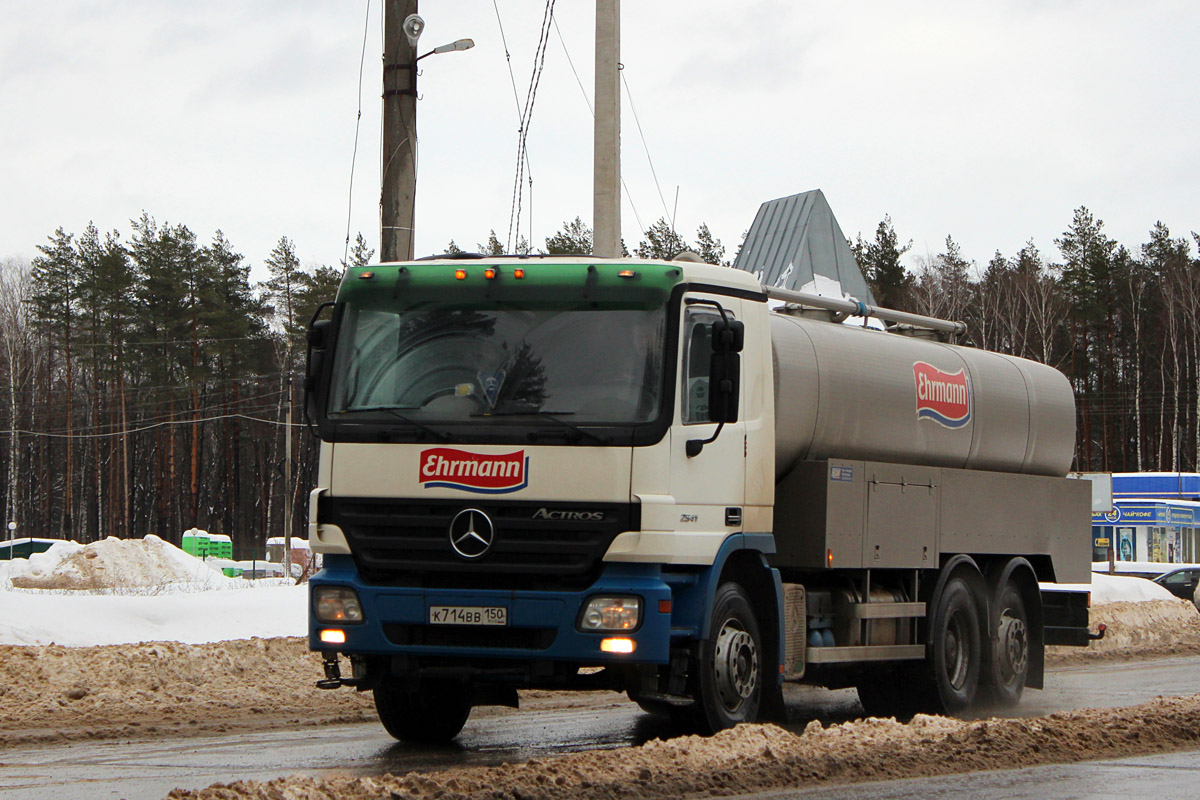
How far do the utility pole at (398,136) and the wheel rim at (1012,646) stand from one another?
19.9 ft

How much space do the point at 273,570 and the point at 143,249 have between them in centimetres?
2034

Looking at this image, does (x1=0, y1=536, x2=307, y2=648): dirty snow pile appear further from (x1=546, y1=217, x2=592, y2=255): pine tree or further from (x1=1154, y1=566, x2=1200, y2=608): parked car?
(x1=546, y1=217, x2=592, y2=255): pine tree

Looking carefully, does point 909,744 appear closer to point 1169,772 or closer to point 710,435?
point 1169,772

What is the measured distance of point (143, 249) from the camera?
224ft

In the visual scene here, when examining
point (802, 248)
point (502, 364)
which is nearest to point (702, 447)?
point (502, 364)

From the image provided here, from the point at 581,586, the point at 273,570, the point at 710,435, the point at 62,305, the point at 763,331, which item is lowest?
the point at 273,570

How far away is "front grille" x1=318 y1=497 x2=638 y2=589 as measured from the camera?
329 inches

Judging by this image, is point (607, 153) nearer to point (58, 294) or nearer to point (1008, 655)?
point (1008, 655)

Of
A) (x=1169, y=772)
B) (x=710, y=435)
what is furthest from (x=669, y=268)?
(x=1169, y=772)

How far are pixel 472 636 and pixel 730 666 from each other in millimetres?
1582

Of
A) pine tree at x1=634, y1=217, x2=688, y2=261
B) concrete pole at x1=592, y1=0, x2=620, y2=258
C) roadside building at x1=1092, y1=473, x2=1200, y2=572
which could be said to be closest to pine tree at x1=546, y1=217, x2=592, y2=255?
pine tree at x1=634, y1=217, x2=688, y2=261

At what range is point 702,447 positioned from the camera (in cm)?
871

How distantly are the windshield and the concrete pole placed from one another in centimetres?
677

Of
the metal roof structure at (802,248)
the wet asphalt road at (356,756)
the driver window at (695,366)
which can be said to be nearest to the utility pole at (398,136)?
the wet asphalt road at (356,756)
